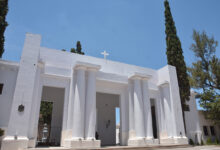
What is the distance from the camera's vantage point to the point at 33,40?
10633 mm

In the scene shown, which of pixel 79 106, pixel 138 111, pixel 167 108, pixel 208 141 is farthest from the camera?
pixel 208 141

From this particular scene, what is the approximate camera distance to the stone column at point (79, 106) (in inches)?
398

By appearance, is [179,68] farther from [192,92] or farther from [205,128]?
[205,128]

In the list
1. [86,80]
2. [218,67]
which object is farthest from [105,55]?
[218,67]

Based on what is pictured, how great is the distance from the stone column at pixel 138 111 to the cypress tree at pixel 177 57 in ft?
16.8

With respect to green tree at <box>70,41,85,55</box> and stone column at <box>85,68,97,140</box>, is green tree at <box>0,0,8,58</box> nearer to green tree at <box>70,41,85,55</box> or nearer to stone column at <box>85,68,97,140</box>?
stone column at <box>85,68,97,140</box>

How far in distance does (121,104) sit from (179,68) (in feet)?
22.4

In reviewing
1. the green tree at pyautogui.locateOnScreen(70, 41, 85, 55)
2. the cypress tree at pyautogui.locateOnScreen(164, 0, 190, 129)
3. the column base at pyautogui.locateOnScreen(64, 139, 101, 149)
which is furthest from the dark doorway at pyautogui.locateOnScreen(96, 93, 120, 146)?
the green tree at pyautogui.locateOnScreen(70, 41, 85, 55)

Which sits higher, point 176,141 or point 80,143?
point 80,143

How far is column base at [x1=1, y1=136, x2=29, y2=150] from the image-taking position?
829 cm

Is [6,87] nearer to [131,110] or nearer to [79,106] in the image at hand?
[79,106]

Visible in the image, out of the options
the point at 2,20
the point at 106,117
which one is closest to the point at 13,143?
the point at 2,20

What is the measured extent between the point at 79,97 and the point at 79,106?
1.75 feet

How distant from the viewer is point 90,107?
10844mm
